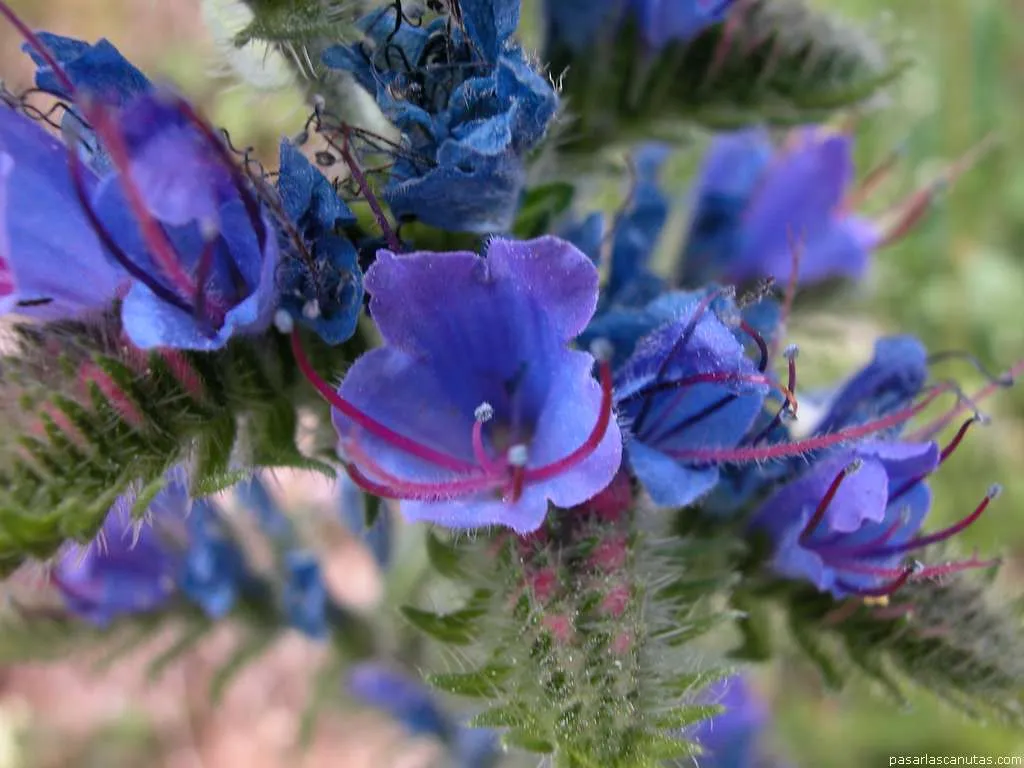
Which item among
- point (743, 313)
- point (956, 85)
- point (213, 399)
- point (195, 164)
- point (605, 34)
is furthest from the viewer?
point (956, 85)

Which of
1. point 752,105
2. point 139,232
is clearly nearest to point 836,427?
point 752,105

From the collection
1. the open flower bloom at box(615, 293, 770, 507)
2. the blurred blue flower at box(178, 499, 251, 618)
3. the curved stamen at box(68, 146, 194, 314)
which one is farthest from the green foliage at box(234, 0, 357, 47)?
the blurred blue flower at box(178, 499, 251, 618)

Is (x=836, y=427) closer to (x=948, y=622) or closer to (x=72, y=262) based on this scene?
(x=948, y=622)

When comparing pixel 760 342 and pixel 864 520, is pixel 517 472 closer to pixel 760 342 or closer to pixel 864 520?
pixel 760 342

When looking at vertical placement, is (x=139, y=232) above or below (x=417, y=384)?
above

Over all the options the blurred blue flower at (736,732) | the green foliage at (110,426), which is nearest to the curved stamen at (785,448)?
the green foliage at (110,426)

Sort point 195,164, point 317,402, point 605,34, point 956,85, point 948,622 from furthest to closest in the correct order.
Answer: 1. point 956,85
2. point 605,34
3. point 948,622
4. point 317,402
5. point 195,164

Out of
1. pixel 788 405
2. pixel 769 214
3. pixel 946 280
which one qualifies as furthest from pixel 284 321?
pixel 946 280
